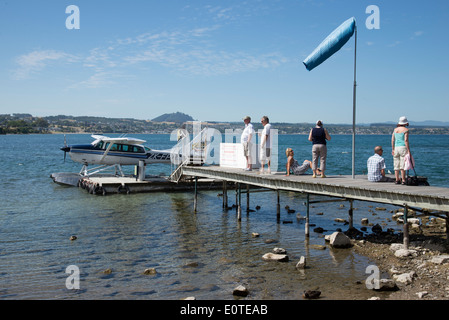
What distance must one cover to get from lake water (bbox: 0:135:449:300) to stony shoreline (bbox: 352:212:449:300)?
0.68 metres

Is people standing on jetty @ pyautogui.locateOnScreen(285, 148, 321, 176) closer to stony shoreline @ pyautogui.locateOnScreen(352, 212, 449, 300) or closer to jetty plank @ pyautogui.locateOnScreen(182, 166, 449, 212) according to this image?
jetty plank @ pyautogui.locateOnScreen(182, 166, 449, 212)

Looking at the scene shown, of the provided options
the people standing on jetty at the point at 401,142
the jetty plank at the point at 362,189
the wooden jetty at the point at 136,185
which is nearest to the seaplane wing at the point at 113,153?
the wooden jetty at the point at 136,185

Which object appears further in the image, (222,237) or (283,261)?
(222,237)

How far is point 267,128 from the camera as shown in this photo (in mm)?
15016

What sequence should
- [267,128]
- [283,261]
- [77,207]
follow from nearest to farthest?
[283,261] < [267,128] < [77,207]

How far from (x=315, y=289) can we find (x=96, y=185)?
21.0 metres

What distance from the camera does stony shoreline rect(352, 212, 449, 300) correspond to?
30.3ft

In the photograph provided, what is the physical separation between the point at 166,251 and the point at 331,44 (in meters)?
8.63

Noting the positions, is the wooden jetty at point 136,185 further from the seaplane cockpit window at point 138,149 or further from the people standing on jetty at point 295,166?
the people standing on jetty at point 295,166

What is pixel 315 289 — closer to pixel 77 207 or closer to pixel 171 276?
pixel 171 276

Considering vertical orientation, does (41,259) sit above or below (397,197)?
below

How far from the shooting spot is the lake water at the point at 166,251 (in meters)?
10.5

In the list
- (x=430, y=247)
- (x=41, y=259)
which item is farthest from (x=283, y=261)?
(x=41, y=259)

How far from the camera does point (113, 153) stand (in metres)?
31.3
